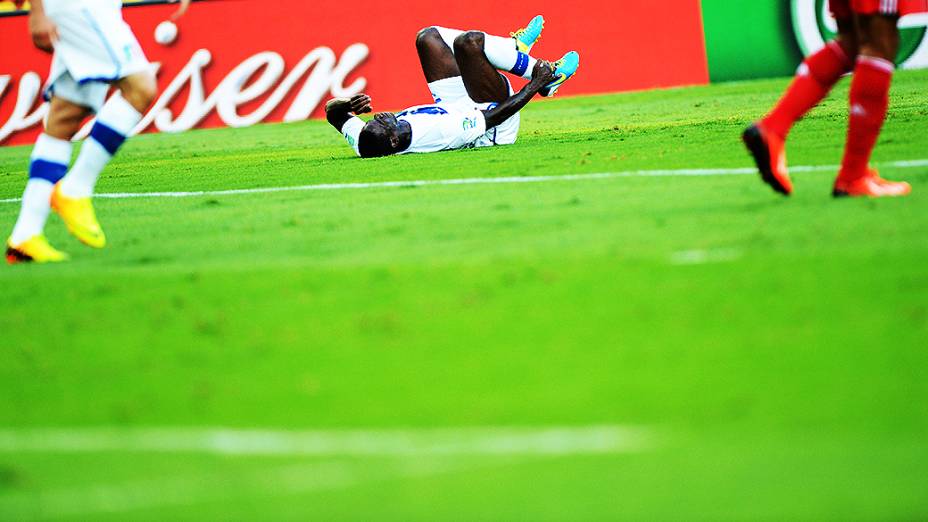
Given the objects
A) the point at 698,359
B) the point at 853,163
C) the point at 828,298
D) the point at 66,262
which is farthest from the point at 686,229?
the point at 66,262

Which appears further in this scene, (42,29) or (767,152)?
(42,29)

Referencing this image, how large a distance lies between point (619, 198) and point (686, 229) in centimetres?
145

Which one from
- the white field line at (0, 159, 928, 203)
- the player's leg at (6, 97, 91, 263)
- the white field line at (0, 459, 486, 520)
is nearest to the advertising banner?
the white field line at (0, 159, 928, 203)

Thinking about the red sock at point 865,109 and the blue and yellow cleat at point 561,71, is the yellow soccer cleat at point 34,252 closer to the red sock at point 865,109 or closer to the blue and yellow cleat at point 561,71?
the red sock at point 865,109

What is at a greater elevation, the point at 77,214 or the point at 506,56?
the point at 77,214

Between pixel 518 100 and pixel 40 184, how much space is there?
5.31m

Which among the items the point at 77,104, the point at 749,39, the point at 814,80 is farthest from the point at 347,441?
the point at 749,39

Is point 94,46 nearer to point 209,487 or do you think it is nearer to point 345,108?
point 209,487

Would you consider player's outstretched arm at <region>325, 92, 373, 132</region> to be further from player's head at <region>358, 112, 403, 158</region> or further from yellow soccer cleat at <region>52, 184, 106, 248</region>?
yellow soccer cleat at <region>52, 184, 106, 248</region>

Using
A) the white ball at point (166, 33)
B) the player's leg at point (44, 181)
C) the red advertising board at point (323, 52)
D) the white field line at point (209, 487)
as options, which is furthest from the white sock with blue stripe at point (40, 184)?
the white ball at point (166, 33)

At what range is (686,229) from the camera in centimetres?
651

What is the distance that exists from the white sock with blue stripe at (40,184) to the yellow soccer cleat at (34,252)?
0.02m

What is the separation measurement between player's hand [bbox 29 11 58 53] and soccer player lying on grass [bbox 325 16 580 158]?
16.2ft

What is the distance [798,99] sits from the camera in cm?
719
